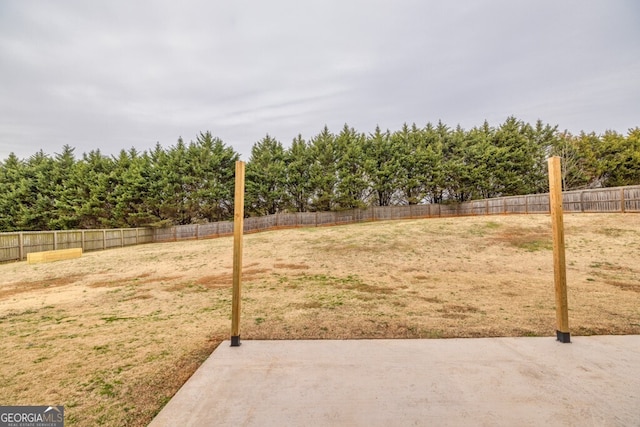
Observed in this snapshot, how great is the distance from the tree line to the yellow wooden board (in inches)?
438

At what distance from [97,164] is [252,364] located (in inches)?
1451

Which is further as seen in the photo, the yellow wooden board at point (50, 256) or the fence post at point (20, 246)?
the fence post at point (20, 246)

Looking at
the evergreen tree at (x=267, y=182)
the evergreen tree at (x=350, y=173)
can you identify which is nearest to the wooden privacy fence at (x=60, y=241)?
the evergreen tree at (x=267, y=182)

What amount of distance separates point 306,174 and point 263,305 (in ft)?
87.7

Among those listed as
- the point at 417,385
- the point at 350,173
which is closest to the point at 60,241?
the point at 417,385

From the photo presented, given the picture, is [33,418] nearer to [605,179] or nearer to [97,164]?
[97,164]

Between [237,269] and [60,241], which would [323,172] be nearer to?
[60,241]

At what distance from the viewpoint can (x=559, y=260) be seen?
386cm

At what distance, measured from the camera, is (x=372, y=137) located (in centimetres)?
3516

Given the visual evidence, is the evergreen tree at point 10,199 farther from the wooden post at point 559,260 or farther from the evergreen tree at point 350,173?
the wooden post at point 559,260

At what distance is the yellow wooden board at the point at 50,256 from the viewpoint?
14266mm

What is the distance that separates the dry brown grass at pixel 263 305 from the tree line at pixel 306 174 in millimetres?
17105

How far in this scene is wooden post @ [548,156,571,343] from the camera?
12.4 feet

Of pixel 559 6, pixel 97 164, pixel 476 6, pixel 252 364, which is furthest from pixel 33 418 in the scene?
pixel 97 164
